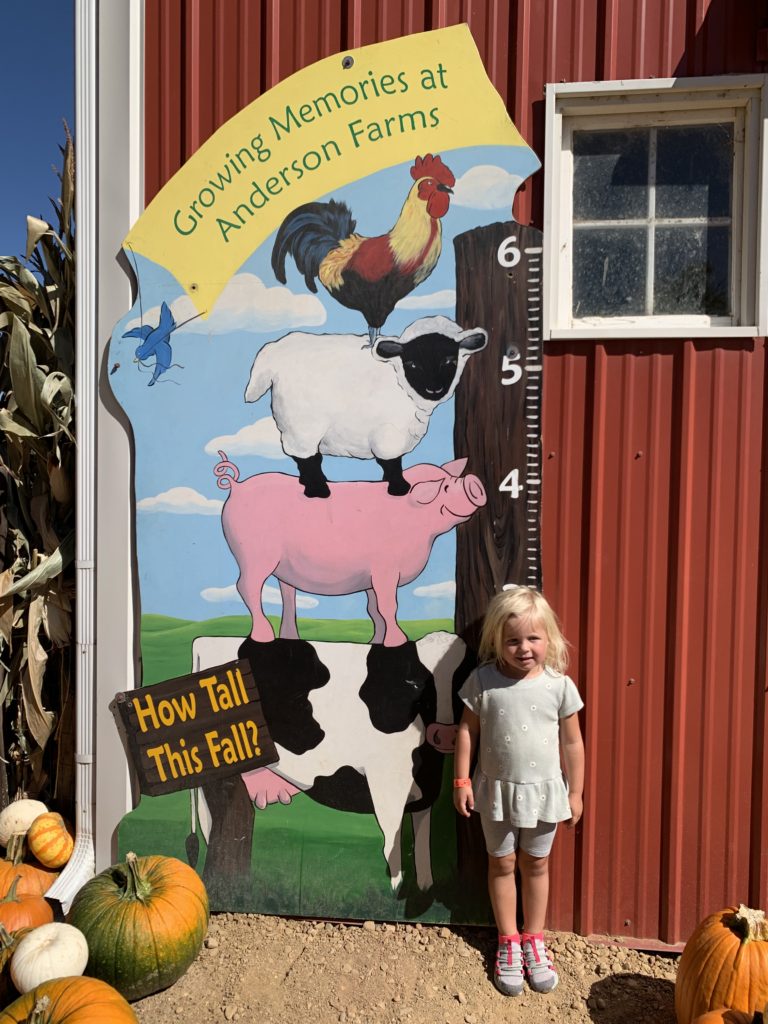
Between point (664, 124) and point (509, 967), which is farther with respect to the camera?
point (664, 124)

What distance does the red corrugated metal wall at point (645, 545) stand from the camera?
273 cm

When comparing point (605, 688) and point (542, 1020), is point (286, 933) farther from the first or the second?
point (605, 688)

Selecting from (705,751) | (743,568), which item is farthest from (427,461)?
(705,751)

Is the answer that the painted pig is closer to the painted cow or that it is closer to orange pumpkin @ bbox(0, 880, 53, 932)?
the painted cow

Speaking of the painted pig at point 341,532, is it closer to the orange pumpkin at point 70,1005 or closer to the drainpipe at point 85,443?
the drainpipe at point 85,443

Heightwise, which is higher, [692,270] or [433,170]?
[433,170]

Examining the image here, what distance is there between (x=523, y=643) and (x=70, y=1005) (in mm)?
1967

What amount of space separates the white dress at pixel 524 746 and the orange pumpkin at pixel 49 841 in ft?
6.58

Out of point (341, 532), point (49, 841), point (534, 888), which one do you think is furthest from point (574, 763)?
point (49, 841)

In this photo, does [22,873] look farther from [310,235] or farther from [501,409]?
[310,235]

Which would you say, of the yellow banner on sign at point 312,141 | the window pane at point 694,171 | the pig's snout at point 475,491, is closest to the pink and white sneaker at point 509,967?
the pig's snout at point 475,491

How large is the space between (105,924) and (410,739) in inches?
54.1

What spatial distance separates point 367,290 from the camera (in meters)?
2.86

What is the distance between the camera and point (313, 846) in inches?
A: 117
